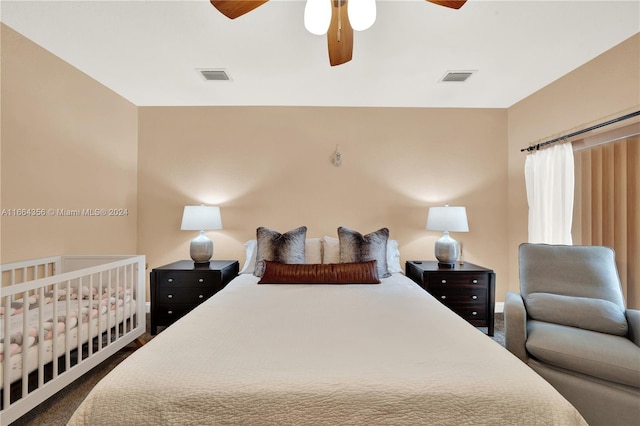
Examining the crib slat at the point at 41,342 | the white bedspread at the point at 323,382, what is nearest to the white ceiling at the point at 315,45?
the crib slat at the point at 41,342

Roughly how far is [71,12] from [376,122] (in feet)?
9.07

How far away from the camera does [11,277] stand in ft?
6.60

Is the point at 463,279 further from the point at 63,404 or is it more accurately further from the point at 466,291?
the point at 63,404

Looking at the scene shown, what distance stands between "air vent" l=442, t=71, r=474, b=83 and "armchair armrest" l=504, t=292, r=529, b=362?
79.0 inches

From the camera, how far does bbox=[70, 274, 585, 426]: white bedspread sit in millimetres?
885

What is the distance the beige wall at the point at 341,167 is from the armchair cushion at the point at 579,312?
1423mm

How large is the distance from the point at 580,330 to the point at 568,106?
200 centimetres

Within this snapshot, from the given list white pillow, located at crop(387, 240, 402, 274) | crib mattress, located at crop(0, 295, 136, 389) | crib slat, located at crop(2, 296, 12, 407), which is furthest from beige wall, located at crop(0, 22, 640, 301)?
crib slat, located at crop(2, 296, 12, 407)

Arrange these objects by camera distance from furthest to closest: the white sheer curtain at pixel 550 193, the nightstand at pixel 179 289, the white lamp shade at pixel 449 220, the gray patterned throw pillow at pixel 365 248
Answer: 1. the white lamp shade at pixel 449 220
2. the nightstand at pixel 179 289
3. the gray patterned throw pillow at pixel 365 248
4. the white sheer curtain at pixel 550 193

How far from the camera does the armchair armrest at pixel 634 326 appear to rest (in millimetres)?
1589

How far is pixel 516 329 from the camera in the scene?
5.68 feet

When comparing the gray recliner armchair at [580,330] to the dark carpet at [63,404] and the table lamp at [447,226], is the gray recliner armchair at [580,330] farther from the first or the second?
the dark carpet at [63,404]

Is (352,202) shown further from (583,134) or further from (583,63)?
(583,63)

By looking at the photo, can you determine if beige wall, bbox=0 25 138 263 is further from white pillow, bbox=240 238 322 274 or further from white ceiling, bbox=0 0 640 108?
white pillow, bbox=240 238 322 274
